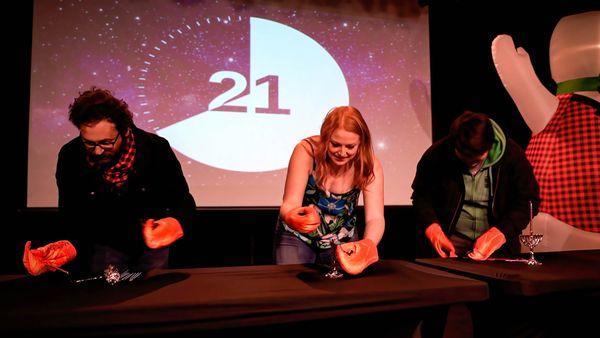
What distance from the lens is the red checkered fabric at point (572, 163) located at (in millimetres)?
2268

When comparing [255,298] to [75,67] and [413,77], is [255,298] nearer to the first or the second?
[75,67]

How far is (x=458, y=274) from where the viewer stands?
4.68ft

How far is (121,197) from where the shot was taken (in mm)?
1705

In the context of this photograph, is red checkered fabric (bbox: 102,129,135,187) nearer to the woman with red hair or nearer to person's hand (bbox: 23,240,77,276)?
person's hand (bbox: 23,240,77,276)

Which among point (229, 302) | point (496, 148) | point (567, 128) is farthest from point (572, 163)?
point (229, 302)

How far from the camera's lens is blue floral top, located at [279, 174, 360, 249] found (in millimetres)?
1733

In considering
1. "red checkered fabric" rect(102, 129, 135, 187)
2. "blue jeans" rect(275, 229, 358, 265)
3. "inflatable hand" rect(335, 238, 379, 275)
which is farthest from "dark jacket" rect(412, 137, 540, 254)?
"red checkered fabric" rect(102, 129, 135, 187)

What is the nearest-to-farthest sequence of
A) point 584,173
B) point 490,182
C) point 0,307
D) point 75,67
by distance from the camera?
point 0,307
point 490,182
point 584,173
point 75,67

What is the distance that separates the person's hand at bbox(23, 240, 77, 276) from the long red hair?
961 millimetres

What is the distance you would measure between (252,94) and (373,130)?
3.55 feet

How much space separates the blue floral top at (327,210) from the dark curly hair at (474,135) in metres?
0.58

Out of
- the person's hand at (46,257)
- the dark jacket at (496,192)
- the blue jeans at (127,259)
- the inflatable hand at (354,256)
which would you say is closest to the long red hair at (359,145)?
the inflatable hand at (354,256)

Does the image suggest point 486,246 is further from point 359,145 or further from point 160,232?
point 160,232

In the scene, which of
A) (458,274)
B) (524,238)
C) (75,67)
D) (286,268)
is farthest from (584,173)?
(75,67)
